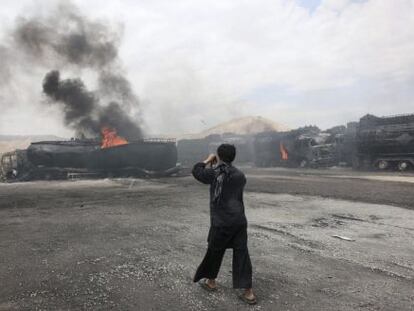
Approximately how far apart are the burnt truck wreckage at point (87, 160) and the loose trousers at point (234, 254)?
1879 cm

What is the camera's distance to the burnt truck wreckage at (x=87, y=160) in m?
23.2

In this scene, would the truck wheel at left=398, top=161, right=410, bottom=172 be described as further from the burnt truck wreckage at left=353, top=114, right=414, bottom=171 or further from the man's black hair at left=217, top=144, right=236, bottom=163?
the man's black hair at left=217, top=144, right=236, bottom=163

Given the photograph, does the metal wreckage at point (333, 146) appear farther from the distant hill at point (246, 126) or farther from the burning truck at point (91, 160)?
the distant hill at point (246, 126)

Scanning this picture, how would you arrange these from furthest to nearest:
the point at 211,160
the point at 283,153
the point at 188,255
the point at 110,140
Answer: the point at 283,153
the point at 110,140
the point at 188,255
the point at 211,160

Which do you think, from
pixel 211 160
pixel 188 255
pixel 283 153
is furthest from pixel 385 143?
pixel 211 160

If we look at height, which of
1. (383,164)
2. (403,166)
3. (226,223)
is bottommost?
(403,166)

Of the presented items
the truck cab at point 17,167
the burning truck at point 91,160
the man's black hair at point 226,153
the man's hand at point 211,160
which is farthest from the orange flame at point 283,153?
the man's black hair at point 226,153

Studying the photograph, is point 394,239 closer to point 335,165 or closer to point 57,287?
point 57,287

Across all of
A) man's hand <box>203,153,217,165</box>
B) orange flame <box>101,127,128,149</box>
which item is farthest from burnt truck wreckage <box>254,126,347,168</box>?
man's hand <box>203,153,217,165</box>

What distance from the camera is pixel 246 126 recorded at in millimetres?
87688

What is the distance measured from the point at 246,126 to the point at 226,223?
3276 inches

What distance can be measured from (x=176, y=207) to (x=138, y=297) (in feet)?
22.9

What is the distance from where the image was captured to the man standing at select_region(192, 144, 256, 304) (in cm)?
513

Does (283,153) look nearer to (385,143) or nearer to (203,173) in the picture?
(385,143)
